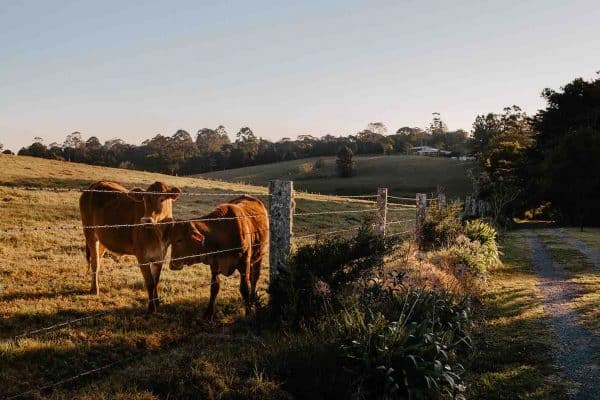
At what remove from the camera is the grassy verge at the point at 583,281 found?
794 cm

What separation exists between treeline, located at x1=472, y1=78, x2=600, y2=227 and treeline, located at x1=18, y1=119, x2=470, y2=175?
141 ft

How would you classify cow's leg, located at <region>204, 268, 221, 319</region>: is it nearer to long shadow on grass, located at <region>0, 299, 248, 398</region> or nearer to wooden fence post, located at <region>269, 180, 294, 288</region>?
long shadow on grass, located at <region>0, 299, 248, 398</region>

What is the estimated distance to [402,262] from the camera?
980cm

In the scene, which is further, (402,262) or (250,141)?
(250,141)

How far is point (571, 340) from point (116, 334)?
6271 mm

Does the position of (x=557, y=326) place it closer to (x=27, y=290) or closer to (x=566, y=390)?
(x=566, y=390)

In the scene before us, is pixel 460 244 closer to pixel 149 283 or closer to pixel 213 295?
pixel 213 295

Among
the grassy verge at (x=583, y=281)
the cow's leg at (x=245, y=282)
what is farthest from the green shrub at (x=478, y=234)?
the cow's leg at (x=245, y=282)

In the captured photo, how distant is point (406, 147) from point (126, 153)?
6658cm

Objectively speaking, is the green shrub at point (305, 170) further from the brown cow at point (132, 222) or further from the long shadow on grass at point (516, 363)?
the long shadow on grass at point (516, 363)

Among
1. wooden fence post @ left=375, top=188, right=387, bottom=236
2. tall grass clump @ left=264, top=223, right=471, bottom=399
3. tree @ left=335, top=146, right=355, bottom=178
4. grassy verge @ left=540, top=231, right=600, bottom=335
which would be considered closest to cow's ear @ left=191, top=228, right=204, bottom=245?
tall grass clump @ left=264, top=223, right=471, bottom=399

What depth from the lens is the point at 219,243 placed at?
286 inches

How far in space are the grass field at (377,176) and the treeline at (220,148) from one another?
6.47 m

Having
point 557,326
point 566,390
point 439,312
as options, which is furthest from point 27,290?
point 557,326
